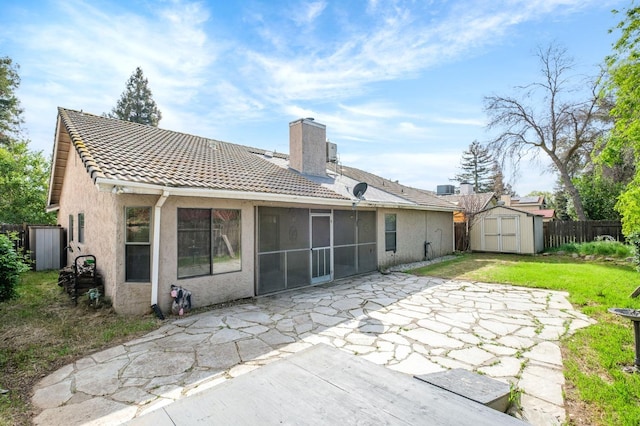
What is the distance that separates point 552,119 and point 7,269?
82.1 ft

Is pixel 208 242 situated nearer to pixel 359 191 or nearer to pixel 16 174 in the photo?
pixel 359 191

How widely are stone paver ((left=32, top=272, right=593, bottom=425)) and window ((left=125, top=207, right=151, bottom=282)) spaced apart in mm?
1174

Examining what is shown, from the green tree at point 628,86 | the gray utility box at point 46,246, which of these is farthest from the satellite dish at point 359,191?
the gray utility box at point 46,246

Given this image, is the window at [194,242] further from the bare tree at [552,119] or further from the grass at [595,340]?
the bare tree at [552,119]

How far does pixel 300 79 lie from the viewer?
384 inches

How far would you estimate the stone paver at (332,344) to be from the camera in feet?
10.1

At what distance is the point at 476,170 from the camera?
134 ft

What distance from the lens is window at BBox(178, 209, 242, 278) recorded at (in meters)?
5.91

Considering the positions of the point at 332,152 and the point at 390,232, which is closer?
the point at 390,232

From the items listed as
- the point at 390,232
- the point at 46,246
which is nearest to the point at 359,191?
the point at 390,232

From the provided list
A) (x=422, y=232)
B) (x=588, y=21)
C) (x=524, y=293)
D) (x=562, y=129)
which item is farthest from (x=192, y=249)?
(x=562, y=129)

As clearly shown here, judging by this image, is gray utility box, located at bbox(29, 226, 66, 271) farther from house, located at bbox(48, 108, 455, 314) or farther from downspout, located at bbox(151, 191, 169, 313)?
downspout, located at bbox(151, 191, 169, 313)

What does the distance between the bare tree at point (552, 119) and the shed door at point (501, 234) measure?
21.7ft

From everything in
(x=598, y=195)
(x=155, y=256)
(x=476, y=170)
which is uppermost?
(x=476, y=170)
